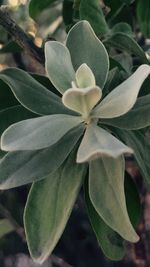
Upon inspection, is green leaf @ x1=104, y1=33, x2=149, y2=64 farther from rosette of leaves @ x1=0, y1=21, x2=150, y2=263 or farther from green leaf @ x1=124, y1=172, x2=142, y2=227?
green leaf @ x1=124, y1=172, x2=142, y2=227

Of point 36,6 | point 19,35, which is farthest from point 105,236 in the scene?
point 36,6

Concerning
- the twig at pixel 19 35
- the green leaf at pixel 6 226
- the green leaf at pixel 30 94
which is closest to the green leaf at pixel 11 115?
the green leaf at pixel 30 94

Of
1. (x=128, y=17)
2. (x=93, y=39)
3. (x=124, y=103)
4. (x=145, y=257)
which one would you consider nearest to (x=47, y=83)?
(x=93, y=39)

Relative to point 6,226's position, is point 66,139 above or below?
above

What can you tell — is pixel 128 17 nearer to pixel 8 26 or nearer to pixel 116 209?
pixel 8 26

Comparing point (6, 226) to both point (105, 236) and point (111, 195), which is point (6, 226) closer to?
point (105, 236)

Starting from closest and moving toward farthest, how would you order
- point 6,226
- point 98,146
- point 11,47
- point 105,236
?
1. point 98,146
2. point 105,236
3. point 11,47
4. point 6,226

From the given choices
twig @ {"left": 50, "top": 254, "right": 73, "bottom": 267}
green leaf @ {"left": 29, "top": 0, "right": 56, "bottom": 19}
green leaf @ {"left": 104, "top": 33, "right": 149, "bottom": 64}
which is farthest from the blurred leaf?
twig @ {"left": 50, "top": 254, "right": 73, "bottom": 267}
